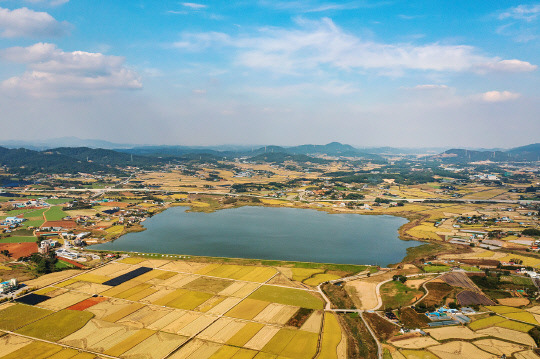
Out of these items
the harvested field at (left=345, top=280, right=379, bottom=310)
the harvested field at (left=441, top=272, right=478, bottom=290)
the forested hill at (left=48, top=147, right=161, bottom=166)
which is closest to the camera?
the harvested field at (left=345, top=280, right=379, bottom=310)

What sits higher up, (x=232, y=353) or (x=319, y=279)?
(x=232, y=353)

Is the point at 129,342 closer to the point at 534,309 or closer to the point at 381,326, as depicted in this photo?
the point at 381,326

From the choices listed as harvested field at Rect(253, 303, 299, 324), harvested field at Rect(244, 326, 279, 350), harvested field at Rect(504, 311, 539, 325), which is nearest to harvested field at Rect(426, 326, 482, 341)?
harvested field at Rect(504, 311, 539, 325)

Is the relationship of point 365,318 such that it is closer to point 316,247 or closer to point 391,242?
point 316,247

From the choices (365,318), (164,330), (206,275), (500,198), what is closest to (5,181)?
(206,275)

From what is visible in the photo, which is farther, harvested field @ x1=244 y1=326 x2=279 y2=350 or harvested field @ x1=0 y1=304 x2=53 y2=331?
harvested field @ x1=0 y1=304 x2=53 y2=331

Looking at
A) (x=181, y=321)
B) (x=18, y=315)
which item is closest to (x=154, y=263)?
(x=18, y=315)

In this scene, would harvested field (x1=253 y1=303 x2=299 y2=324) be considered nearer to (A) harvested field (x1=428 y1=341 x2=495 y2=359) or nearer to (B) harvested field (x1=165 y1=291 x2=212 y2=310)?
(B) harvested field (x1=165 y1=291 x2=212 y2=310)
